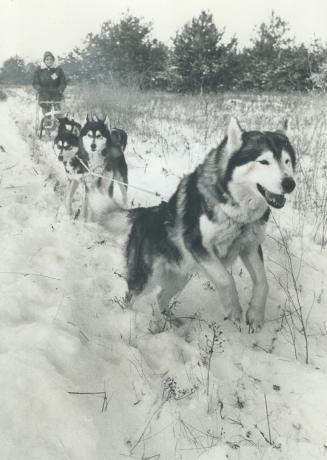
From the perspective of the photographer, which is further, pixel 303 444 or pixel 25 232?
pixel 25 232

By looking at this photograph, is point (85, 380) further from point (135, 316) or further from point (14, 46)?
point (14, 46)

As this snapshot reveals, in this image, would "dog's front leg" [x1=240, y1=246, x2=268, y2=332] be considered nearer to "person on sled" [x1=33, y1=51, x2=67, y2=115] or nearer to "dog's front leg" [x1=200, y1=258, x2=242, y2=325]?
"dog's front leg" [x1=200, y1=258, x2=242, y2=325]

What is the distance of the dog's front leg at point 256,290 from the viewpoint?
7.82 feet

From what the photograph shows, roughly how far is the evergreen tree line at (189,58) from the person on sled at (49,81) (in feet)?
5.69

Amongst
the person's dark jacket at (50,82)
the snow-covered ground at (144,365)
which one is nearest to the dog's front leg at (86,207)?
the snow-covered ground at (144,365)

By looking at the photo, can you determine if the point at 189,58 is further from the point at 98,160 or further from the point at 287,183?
the point at 287,183

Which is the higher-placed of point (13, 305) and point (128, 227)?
point (128, 227)

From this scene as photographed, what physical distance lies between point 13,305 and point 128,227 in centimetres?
88

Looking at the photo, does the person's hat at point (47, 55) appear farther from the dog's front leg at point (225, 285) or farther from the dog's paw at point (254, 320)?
the dog's paw at point (254, 320)

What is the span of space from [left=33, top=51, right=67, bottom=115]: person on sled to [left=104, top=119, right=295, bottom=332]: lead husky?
22.5 feet

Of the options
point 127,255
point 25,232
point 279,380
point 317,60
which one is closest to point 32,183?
point 25,232

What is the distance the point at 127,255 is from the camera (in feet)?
9.27

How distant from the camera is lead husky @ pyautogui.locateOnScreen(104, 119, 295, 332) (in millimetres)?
2227

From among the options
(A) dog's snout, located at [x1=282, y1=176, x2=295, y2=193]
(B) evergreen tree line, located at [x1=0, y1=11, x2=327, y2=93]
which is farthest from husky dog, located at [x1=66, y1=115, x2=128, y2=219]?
(B) evergreen tree line, located at [x1=0, y1=11, x2=327, y2=93]
